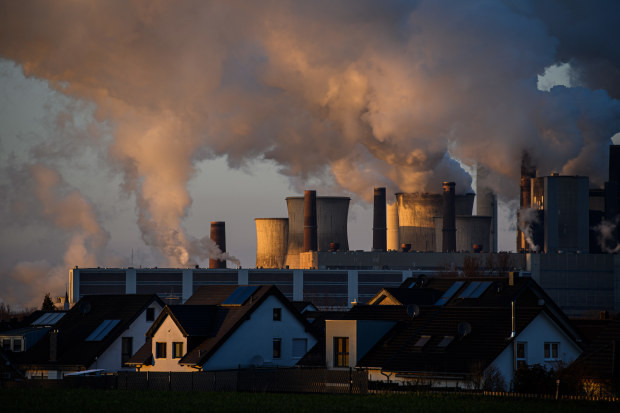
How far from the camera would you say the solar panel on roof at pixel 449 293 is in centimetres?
4872

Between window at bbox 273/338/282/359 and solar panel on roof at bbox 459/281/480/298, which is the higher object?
solar panel on roof at bbox 459/281/480/298

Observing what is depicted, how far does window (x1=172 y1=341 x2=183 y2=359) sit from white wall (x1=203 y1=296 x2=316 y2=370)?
2024 mm

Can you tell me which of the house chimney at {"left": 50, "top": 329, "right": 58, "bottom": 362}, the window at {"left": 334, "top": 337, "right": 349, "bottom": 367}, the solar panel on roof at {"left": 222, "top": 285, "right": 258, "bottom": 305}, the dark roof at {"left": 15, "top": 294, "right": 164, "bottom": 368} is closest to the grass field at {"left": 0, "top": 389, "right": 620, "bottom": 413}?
the window at {"left": 334, "top": 337, "right": 349, "bottom": 367}

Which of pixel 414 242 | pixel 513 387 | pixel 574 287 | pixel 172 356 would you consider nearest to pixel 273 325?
pixel 172 356

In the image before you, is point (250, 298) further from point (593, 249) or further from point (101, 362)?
point (593, 249)

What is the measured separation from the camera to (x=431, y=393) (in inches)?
1207

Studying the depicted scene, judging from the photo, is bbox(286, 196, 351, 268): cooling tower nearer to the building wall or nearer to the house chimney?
the house chimney

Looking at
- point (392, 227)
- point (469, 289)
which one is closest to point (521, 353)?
point (469, 289)

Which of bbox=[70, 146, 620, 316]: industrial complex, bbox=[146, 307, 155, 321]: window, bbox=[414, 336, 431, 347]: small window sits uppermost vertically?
bbox=[70, 146, 620, 316]: industrial complex

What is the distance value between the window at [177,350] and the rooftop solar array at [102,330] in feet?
14.6

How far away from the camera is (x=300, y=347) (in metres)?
44.3

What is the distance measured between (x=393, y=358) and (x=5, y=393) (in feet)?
41.6

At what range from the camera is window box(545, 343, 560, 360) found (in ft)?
122

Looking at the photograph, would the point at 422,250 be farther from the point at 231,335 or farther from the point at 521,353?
the point at 521,353
